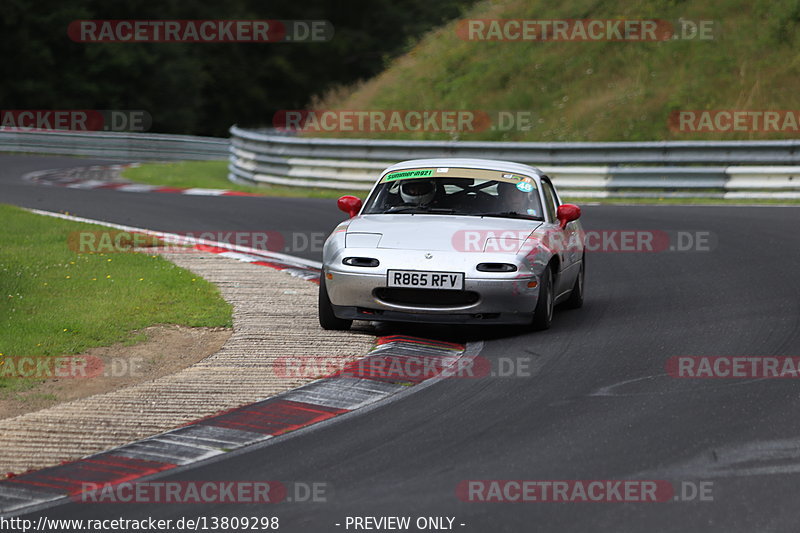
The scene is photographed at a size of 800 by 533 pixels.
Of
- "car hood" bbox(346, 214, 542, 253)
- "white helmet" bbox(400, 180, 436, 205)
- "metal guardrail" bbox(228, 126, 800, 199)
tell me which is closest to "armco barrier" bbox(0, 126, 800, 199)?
"metal guardrail" bbox(228, 126, 800, 199)

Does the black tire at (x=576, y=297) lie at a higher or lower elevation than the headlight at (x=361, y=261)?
lower

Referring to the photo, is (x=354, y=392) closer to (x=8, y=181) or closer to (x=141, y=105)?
(x=8, y=181)

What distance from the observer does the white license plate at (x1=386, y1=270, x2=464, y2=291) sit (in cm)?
904

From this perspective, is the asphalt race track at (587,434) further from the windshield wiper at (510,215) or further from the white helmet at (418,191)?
the white helmet at (418,191)

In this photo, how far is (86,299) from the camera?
10758 millimetres

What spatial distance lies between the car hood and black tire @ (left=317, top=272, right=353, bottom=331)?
16.6 inches

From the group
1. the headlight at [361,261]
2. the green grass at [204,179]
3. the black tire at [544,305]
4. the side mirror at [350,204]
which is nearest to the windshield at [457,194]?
the side mirror at [350,204]

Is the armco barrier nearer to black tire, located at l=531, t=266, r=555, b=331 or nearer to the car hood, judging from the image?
the car hood

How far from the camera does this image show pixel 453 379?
792 centimetres

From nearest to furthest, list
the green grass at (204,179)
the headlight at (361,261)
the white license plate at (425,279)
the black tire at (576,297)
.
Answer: the white license plate at (425,279), the headlight at (361,261), the black tire at (576,297), the green grass at (204,179)

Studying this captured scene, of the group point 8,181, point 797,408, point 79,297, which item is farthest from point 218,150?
point 797,408

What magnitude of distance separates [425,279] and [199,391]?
7.12 feet

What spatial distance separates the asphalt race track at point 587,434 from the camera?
5391 millimetres

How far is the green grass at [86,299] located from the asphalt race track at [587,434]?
212cm
